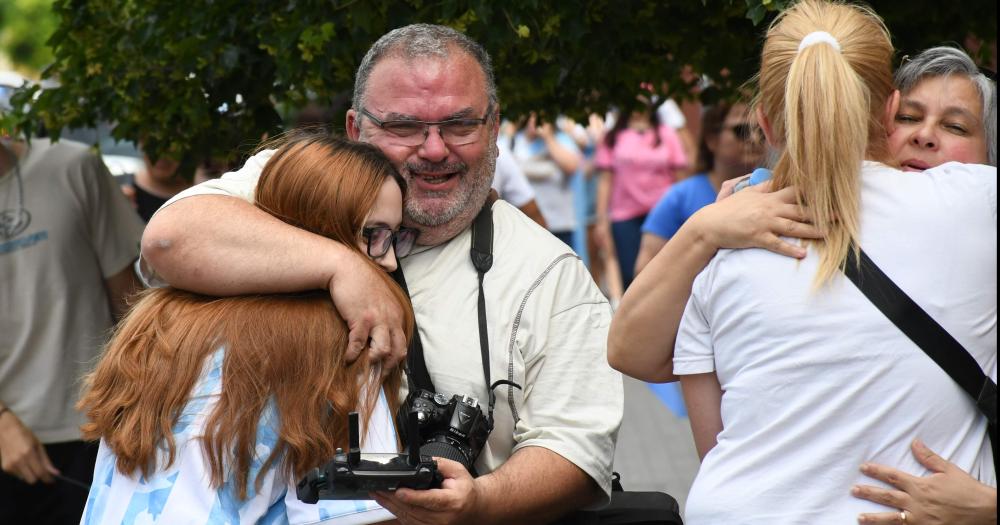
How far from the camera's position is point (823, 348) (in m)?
2.21

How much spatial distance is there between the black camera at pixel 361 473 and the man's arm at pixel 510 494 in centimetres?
10

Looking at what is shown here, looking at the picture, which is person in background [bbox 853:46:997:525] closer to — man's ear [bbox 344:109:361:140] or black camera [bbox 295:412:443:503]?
black camera [bbox 295:412:443:503]

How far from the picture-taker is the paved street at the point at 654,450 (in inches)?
278

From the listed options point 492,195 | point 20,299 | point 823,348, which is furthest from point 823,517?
point 20,299

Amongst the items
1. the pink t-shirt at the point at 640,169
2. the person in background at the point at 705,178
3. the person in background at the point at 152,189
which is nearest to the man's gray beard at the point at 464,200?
the person in background at the point at 705,178

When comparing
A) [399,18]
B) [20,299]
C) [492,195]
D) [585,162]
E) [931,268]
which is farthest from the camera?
[585,162]

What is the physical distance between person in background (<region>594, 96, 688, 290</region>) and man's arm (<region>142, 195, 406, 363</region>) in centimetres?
798

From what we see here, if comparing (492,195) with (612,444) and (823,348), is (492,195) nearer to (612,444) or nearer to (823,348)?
(612,444)

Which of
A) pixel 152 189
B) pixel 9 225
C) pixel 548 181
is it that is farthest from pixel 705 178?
pixel 548 181

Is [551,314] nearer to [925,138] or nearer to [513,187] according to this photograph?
[925,138]

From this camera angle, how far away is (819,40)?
2279 mm

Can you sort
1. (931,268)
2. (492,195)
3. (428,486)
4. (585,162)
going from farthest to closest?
1. (585,162)
2. (492,195)
3. (428,486)
4. (931,268)

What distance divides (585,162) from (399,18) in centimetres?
879

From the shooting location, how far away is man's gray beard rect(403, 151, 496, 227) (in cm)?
306
